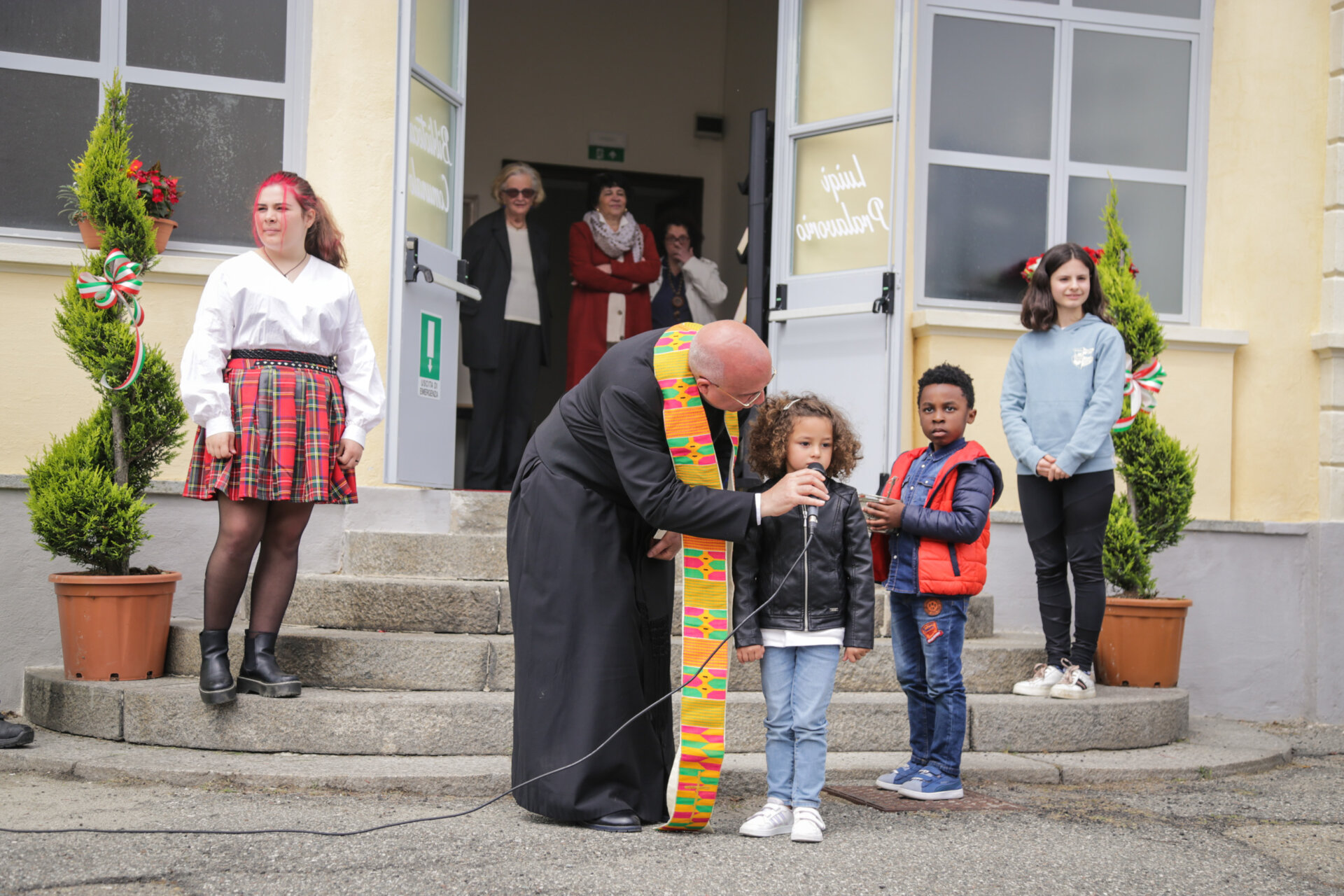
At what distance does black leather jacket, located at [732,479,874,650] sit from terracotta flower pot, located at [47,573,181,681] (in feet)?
7.92

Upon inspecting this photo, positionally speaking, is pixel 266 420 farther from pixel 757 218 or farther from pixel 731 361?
pixel 757 218

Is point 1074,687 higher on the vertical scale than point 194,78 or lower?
lower

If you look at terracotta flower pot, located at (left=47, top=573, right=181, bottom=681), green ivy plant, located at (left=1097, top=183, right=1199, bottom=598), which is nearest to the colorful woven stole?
terracotta flower pot, located at (left=47, top=573, right=181, bottom=681)

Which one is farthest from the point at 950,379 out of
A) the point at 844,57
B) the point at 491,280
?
the point at 491,280

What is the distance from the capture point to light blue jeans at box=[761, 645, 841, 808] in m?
3.47

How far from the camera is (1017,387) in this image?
16.6 feet

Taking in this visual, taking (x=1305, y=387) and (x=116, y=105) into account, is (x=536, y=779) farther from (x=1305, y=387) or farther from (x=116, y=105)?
(x=1305, y=387)

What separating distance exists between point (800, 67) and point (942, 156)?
0.91m

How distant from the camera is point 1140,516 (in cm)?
563

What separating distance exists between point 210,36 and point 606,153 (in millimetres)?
4354

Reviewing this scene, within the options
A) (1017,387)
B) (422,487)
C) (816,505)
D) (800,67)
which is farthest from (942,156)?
(816,505)

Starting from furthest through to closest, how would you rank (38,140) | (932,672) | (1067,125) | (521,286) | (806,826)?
(521,286) → (1067,125) → (38,140) → (932,672) → (806,826)

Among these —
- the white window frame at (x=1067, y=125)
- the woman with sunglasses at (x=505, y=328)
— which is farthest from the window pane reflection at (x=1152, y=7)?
the woman with sunglasses at (x=505, y=328)

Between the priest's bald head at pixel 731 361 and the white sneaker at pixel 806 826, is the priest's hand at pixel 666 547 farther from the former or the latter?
the white sneaker at pixel 806 826
